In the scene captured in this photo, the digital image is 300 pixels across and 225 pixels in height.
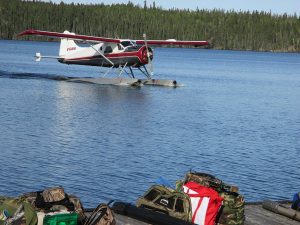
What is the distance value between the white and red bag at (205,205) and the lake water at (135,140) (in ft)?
15.1

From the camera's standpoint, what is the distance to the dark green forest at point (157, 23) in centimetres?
15512

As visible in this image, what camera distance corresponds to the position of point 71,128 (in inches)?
941

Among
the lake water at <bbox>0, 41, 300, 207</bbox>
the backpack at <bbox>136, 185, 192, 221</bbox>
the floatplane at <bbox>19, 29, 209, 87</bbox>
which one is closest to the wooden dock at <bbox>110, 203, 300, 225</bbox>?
the backpack at <bbox>136, 185, 192, 221</bbox>

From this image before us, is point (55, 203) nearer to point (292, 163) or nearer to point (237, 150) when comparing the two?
point (292, 163)

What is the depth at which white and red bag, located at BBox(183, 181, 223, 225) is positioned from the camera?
8110mm

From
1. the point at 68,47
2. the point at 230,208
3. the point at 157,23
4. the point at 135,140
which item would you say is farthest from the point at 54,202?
the point at 157,23

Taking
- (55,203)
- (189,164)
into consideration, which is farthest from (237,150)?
(55,203)

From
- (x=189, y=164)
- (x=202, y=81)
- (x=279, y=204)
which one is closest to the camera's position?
(x=279, y=204)

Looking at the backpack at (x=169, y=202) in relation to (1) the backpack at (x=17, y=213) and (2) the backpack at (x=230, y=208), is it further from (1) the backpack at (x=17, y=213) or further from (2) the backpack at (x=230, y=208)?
(1) the backpack at (x=17, y=213)

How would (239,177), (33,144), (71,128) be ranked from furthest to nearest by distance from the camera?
(71,128) < (33,144) < (239,177)

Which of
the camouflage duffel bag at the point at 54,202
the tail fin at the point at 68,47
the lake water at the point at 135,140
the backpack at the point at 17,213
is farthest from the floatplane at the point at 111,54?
the backpack at the point at 17,213

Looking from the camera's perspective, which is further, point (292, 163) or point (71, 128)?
point (71, 128)

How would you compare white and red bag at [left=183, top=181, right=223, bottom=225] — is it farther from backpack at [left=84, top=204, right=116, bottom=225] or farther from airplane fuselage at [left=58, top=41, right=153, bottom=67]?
airplane fuselage at [left=58, top=41, right=153, bottom=67]

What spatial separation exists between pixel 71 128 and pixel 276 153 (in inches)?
265
